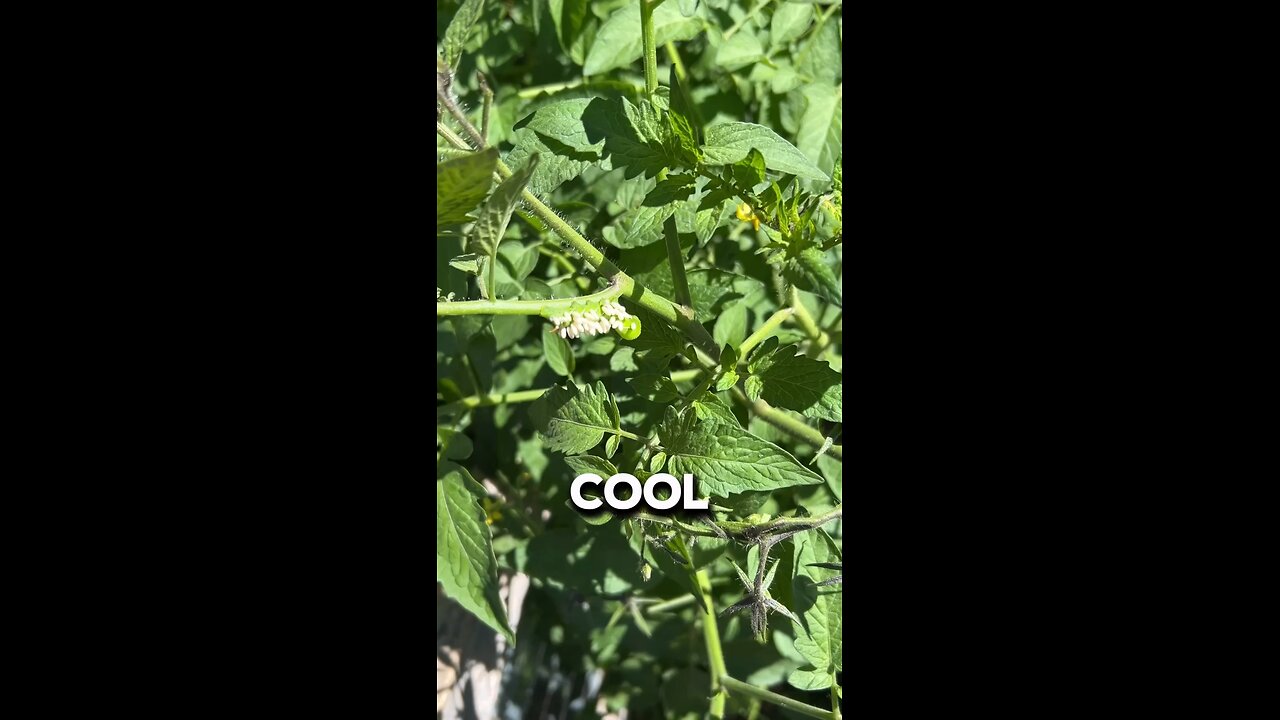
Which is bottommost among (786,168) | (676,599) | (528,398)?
(676,599)

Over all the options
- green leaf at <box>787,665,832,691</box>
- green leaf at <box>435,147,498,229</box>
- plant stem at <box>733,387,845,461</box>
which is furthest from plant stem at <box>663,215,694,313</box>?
green leaf at <box>787,665,832,691</box>

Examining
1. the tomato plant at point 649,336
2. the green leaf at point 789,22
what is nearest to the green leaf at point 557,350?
the tomato plant at point 649,336

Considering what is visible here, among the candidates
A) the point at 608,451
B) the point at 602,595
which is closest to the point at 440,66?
the point at 608,451

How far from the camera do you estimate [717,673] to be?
3.01ft

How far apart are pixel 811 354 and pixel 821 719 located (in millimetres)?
315

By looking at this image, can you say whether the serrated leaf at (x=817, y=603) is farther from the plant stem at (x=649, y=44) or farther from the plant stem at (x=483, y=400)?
the plant stem at (x=649, y=44)

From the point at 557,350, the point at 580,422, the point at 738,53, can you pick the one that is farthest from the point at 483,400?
the point at 738,53

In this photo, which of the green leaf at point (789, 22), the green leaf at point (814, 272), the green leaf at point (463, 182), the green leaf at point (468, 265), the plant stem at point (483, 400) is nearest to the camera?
the green leaf at point (463, 182)

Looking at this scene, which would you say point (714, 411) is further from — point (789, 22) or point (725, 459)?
point (789, 22)

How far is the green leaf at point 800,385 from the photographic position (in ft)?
2.45

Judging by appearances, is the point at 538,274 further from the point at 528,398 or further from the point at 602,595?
the point at 602,595

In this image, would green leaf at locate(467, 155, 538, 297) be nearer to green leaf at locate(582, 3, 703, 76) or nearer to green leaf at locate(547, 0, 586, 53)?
green leaf at locate(582, 3, 703, 76)

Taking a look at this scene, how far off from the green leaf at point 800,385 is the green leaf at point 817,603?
0.39 feet

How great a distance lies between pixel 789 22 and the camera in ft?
3.22
